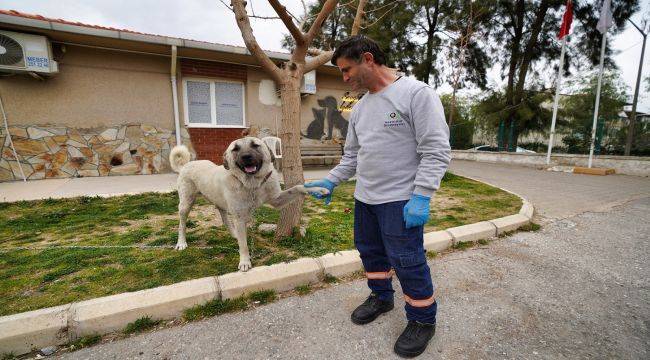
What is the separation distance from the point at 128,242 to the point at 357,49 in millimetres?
3724

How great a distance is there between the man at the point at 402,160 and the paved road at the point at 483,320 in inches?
15.0

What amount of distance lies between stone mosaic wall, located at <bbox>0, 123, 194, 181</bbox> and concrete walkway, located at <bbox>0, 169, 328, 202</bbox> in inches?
14.3

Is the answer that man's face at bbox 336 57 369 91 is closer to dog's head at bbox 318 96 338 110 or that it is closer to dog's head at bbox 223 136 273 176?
dog's head at bbox 223 136 273 176

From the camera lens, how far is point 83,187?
22.2 ft

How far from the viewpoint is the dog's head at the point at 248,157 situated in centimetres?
264

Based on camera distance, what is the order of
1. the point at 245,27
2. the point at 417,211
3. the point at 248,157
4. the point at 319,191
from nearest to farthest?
the point at 417,211 < the point at 319,191 < the point at 248,157 < the point at 245,27

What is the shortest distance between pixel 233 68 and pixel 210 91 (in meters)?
1.09

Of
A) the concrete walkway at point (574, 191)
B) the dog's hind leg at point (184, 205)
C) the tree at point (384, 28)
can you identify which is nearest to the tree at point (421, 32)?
the tree at point (384, 28)

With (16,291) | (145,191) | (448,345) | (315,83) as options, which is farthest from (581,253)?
(315,83)

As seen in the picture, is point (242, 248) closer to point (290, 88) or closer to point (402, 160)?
point (402, 160)

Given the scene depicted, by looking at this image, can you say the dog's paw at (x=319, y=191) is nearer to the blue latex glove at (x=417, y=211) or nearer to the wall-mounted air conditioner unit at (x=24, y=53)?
the blue latex glove at (x=417, y=211)

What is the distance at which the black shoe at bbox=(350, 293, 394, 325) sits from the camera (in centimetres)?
228

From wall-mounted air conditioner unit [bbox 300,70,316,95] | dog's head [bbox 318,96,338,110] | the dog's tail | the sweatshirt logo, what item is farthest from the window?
the sweatshirt logo

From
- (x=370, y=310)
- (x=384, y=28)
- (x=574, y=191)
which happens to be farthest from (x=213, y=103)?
(x=384, y=28)
